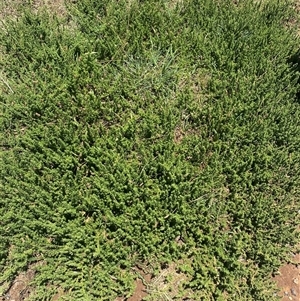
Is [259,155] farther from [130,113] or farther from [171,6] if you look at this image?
[171,6]

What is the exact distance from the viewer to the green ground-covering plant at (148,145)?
10.3 ft

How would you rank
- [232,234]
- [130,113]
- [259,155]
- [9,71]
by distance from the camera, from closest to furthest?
1. [232,234]
2. [259,155]
3. [130,113]
4. [9,71]

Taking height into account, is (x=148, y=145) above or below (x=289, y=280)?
above

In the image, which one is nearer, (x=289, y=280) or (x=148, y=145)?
(x=289, y=280)

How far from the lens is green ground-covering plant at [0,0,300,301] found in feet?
10.3

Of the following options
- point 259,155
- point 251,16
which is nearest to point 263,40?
point 251,16

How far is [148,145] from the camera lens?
3746 mm

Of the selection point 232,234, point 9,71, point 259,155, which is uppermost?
point 9,71

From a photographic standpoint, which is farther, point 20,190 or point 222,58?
point 222,58

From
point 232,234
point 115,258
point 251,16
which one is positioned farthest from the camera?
point 251,16

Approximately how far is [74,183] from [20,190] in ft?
1.63

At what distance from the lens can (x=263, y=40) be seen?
14.3 ft

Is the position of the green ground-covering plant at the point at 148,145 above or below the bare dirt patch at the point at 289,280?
above

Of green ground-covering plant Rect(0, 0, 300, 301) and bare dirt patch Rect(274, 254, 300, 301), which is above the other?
green ground-covering plant Rect(0, 0, 300, 301)
